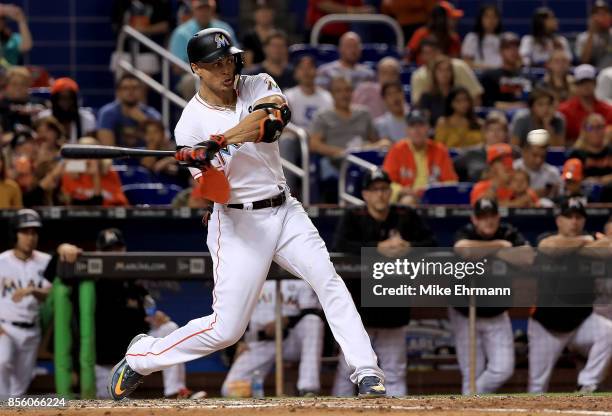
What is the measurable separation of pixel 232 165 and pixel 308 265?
1.91 feet

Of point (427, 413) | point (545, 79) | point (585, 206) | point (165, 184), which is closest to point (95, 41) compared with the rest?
point (165, 184)

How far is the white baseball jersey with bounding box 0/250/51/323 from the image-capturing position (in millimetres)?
8727

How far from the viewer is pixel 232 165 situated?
20.5 feet

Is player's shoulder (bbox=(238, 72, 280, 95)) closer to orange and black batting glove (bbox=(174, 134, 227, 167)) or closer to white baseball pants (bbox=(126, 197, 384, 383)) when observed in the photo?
orange and black batting glove (bbox=(174, 134, 227, 167))

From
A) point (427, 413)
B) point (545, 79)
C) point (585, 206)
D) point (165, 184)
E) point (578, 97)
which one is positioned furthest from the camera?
point (545, 79)

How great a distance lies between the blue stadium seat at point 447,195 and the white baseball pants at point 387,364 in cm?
179

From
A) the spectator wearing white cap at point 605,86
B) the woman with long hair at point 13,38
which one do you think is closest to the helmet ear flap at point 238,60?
the woman with long hair at point 13,38

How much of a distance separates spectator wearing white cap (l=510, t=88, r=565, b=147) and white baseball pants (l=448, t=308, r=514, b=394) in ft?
10.5

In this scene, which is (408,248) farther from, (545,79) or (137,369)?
(545,79)

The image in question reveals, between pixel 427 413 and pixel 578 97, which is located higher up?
pixel 578 97

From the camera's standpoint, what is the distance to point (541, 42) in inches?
547

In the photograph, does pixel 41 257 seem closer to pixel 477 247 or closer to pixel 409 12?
pixel 477 247

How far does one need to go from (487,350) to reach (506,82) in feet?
16.6

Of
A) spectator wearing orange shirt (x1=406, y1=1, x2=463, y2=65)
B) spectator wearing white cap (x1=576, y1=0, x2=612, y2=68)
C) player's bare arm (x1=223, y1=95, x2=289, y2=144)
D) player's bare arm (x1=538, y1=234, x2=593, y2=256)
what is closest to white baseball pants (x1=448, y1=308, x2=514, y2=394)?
player's bare arm (x1=538, y1=234, x2=593, y2=256)
